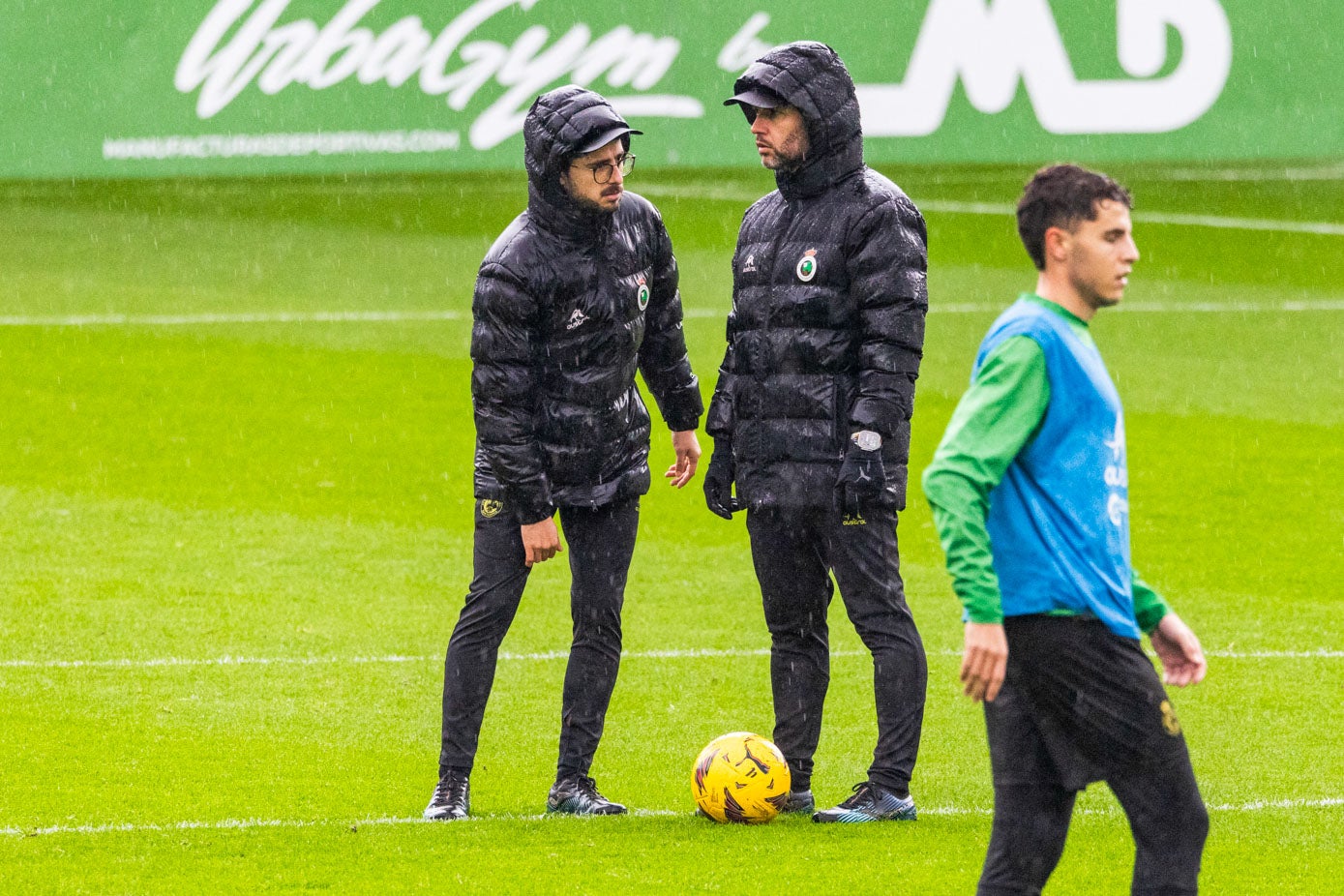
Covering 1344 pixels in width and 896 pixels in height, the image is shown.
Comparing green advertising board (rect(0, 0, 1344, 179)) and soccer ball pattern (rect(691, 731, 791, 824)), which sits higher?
green advertising board (rect(0, 0, 1344, 179))

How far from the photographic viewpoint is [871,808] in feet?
20.5

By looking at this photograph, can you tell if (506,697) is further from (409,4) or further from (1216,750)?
(409,4)

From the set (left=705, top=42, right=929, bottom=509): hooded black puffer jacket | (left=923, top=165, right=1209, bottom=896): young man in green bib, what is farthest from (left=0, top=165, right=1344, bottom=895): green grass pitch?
(left=923, top=165, right=1209, bottom=896): young man in green bib

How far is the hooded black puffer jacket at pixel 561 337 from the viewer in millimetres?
6199

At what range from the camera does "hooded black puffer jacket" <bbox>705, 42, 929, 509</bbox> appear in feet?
19.9

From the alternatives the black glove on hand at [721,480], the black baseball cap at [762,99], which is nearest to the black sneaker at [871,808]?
the black glove on hand at [721,480]

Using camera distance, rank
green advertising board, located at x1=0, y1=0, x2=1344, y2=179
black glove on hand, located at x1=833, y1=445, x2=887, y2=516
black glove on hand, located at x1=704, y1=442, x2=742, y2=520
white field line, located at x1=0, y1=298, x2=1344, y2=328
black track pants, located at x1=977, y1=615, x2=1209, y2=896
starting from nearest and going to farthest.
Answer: black track pants, located at x1=977, y1=615, x2=1209, y2=896, black glove on hand, located at x1=833, y1=445, x2=887, y2=516, black glove on hand, located at x1=704, y1=442, x2=742, y2=520, green advertising board, located at x1=0, y1=0, x2=1344, y2=179, white field line, located at x1=0, y1=298, x2=1344, y2=328

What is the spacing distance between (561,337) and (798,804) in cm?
168

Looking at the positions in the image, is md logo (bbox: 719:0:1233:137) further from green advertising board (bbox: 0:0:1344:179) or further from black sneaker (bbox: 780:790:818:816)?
black sneaker (bbox: 780:790:818:816)

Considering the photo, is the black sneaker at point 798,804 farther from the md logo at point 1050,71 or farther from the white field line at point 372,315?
the md logo at point 1050,71

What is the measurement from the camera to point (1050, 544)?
423 cm

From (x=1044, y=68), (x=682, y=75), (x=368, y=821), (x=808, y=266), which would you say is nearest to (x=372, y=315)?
(x=682, y=75)

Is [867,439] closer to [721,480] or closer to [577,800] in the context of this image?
[721,480]

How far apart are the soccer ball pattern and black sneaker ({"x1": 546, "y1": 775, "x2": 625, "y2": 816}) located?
0.35m
